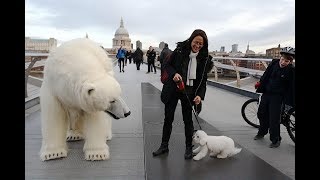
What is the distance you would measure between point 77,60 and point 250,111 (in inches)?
144

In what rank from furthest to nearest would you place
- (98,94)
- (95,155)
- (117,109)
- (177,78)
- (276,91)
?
(276,91) < (95,155) < (117,109) < (177,78) < (98,94)

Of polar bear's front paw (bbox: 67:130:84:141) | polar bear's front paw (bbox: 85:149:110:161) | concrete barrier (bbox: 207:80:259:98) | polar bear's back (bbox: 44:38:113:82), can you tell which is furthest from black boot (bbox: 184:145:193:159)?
concrete barrier (bbox: 207:80:259:98)

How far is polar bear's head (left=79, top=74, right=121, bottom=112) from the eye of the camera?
366 centimetres

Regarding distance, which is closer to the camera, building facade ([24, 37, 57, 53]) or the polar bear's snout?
building facade ([24, 37, 57, 53])

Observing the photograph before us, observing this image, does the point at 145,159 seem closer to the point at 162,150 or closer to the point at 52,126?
the point at 162,150

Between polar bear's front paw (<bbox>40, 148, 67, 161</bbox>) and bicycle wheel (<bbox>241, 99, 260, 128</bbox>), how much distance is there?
3301 mm

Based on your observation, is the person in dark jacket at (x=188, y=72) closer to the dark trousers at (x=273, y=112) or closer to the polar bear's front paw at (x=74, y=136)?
the dark trousers at (x=273, y=112)

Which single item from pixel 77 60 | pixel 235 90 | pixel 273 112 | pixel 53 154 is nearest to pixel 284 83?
pixel 273 112

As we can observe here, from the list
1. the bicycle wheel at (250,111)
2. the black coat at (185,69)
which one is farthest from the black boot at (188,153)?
the bicycle wheel at (250,111)

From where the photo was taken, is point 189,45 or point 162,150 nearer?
point 189,45

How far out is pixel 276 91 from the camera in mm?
4961

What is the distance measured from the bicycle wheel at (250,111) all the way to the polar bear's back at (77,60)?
2871 millimetres

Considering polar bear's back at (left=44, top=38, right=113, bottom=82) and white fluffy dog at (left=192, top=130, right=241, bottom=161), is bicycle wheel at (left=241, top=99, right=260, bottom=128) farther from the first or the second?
polar bear's back at (left=44, top=38, right=113, bottom=82)
